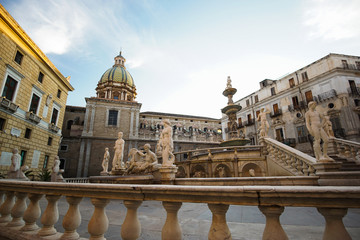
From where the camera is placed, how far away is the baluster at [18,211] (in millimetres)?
2289

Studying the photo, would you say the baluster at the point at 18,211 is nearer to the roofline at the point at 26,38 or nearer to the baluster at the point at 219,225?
the baluster at the point at 219,225

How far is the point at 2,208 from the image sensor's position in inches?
97.1

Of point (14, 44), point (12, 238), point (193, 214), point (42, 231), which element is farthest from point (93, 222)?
point (14, 44)

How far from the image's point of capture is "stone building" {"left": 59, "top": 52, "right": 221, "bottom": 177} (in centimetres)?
2541

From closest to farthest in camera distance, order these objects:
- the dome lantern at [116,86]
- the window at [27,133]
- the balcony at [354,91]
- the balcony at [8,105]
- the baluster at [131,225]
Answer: the baluster at [131,225], the balcony at [8,105], the window at [27,133], the balcony at [354,91], the dome lantern at [116,86]

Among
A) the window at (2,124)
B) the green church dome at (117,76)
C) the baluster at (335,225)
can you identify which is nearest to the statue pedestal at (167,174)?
the baluster at (335,225)

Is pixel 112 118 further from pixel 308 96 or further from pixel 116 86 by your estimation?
pixel 308 96

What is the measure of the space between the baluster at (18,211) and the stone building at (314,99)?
74.5ft

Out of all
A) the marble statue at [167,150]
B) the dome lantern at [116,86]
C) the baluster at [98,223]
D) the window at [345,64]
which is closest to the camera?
the baluster at [98,223]

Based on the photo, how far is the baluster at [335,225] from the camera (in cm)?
118

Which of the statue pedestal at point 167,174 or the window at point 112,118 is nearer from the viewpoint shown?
the statue pedestal at point 167,174

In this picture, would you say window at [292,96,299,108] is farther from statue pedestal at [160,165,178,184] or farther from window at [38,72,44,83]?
window at [38,72,44,83]

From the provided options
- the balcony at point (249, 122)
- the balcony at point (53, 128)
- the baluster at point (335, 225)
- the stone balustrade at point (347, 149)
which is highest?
the balcony at point (249, 122)

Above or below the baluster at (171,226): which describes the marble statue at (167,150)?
above
